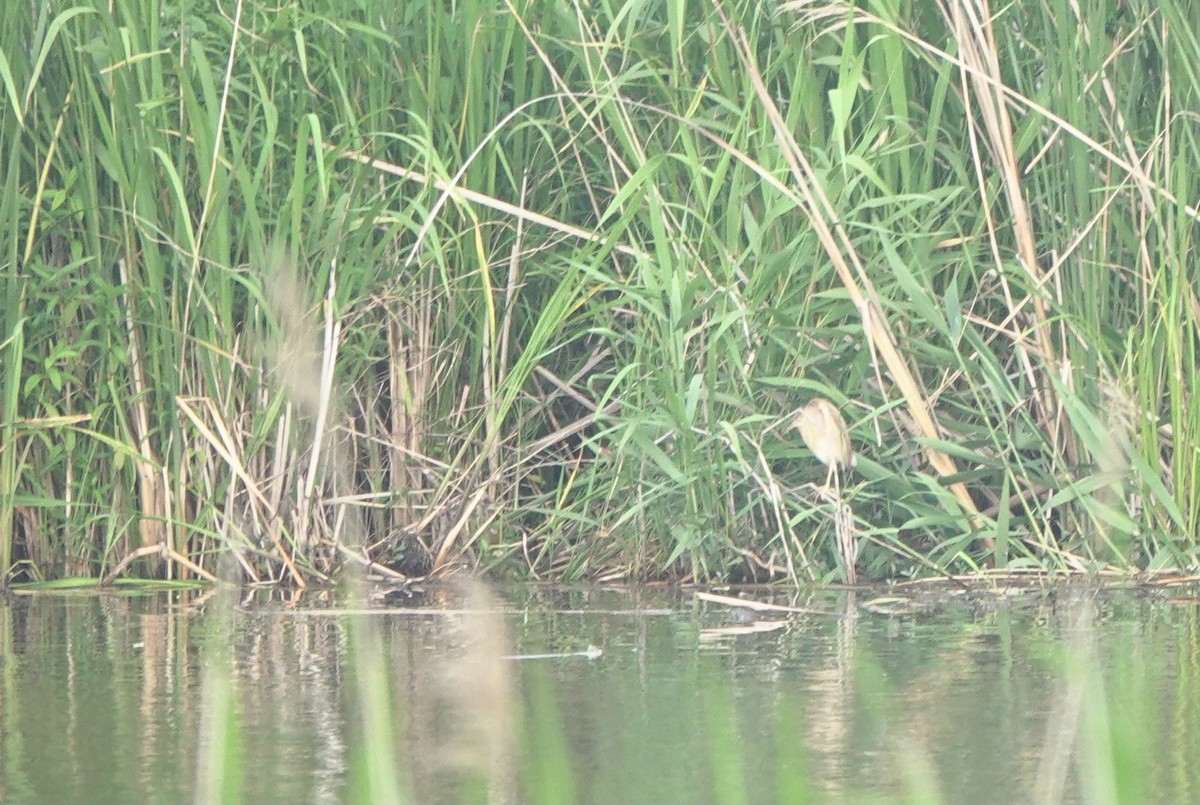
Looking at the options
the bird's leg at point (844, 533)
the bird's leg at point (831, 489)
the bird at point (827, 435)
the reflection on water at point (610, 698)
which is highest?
the bird at point (827, 435)

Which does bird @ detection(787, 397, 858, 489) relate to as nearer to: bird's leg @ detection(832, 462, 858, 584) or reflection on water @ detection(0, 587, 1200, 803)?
bird's leg @ detection(832, 462, 858, 584)

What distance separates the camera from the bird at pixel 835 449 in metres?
3.19

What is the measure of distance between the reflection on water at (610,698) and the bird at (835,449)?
10 centimetres

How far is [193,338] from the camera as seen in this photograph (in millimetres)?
3393

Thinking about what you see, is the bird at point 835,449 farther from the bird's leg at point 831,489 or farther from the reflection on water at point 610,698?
the reflection on water at point 610,698

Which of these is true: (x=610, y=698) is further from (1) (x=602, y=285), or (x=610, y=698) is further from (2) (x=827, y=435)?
(1) (x=602, y=285)

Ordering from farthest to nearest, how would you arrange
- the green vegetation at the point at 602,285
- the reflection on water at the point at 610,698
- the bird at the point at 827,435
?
the green vegetation at the point at 602,285 → the bird at the point at 827,435 → the reflection on water at the point at 610,698

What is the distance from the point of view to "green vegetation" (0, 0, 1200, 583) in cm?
331

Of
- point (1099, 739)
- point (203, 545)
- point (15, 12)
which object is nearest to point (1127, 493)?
point (1099, 739)

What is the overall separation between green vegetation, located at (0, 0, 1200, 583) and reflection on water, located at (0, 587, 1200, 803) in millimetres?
200

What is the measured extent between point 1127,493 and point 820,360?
561 millimetres

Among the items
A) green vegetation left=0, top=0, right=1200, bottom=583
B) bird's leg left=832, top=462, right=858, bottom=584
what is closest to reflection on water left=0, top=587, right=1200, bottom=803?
bird's leg left=832, top=462, right=858, bottom=584

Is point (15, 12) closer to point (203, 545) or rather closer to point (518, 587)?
point (203, 545)

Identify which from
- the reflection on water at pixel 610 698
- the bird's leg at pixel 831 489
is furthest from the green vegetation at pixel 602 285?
the reflection on water at pixel 610 698
